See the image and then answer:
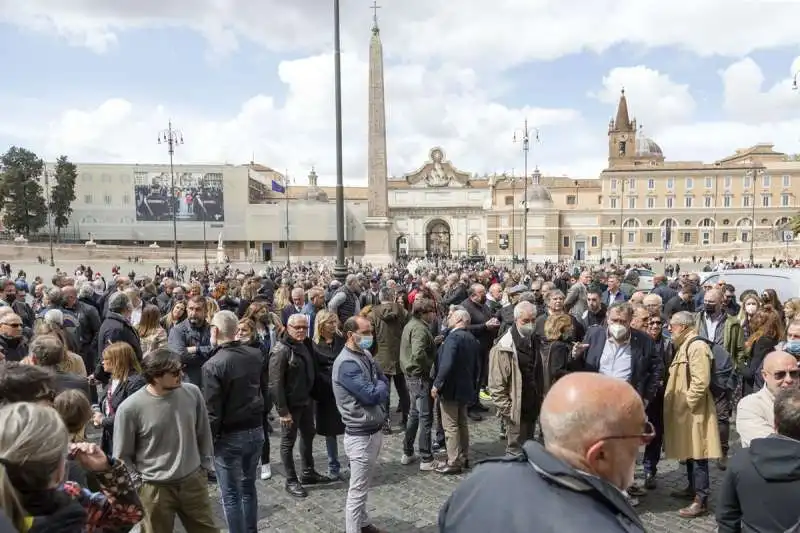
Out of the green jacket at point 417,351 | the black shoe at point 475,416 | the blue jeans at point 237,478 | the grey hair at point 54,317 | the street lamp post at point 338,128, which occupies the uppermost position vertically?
the street lamp post at point 338,128

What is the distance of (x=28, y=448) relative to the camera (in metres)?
1.79

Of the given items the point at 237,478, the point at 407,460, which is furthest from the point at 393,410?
the point at 237,478

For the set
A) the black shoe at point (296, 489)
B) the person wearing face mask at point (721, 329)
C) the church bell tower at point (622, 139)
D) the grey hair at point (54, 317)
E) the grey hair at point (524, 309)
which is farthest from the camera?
the church bell tower at point (622, 139)

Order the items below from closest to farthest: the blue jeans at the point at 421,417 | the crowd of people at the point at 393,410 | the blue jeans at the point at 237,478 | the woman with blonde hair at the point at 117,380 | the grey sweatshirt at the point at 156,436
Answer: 1. the crowd of people at the point at 393,410
2. the grey sweatshirt at the point at 156,436
3. the woman with blonde hair at the point at 117,380
4. the blue jeans at the point at 237,478
5. the blue jeans at the point at 421,417

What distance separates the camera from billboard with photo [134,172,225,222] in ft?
211

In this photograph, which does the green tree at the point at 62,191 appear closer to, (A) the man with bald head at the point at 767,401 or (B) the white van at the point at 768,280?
(B) the white van at the point at 768,280

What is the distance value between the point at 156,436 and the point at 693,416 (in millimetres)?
3792

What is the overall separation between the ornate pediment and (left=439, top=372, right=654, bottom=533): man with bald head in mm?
73522

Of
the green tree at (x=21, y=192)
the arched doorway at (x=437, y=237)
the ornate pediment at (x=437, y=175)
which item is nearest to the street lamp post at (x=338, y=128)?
the green tree at (x=21, y=192)

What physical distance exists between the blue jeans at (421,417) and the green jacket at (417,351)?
0.09m

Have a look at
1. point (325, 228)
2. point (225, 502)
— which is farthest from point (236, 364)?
point (325, 228)

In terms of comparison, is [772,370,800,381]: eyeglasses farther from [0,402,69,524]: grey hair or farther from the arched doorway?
the arched doorway

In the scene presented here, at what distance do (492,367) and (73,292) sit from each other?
15.9ft

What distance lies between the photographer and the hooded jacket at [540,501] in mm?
1404
